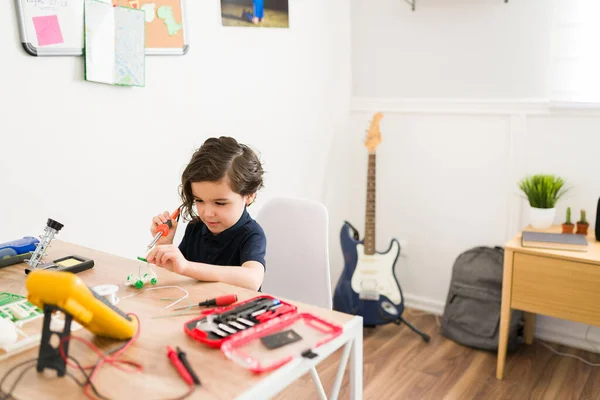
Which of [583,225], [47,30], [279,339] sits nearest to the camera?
[279,339]

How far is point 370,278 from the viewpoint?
2.80 m

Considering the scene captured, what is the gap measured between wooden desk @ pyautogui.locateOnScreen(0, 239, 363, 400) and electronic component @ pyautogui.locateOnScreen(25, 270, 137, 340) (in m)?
0.06

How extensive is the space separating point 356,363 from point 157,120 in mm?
1305

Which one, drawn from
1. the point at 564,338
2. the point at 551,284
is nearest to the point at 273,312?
the point at 551,284

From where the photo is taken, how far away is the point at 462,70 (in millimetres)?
2752

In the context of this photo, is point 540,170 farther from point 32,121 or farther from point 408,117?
point 32,121

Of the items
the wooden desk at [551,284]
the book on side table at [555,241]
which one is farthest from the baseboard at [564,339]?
the book on side table at [555,241]

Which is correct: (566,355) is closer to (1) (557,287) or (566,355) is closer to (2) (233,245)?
(1) (557,287)

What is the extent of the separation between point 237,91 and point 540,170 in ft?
4.63

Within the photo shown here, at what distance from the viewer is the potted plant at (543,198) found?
2422 mm

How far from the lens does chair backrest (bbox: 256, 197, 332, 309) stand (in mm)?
1802

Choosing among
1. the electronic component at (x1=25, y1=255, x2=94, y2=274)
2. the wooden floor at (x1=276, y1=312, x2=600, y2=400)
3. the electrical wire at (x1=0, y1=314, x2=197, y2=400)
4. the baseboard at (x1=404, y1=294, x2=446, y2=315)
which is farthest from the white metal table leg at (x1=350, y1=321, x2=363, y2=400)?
the baseboard at (x1=404, y1=294, x2=446, y2=315)

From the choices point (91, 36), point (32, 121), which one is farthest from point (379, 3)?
point (32, 121)

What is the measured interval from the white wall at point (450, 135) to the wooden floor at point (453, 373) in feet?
0.80
